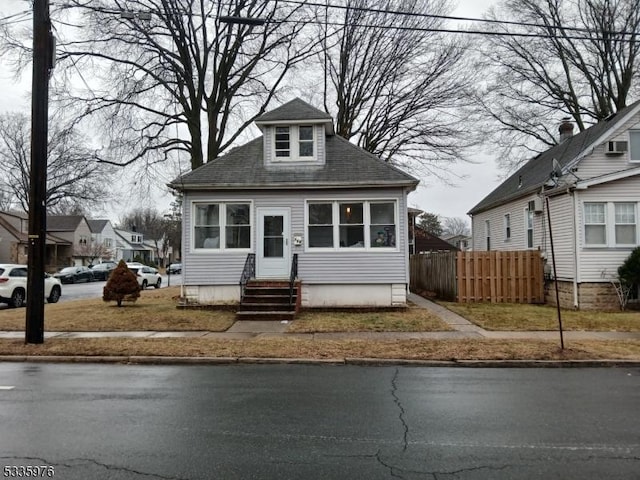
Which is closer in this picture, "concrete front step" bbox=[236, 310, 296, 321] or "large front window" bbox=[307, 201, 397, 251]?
"concrete front step" bbox=[236, 310, 296, 321]

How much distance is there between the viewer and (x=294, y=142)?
54.1ft

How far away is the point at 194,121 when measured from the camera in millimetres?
22875

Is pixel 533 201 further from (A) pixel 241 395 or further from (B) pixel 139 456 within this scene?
(B) pixel 139 456

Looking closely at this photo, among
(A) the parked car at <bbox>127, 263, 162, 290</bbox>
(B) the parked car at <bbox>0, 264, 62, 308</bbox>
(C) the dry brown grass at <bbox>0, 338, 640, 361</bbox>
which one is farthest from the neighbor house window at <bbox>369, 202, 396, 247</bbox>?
(A) the parked car at <bbox>127, 263, 162, 290</bbox>

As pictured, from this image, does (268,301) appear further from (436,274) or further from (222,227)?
(436,274)

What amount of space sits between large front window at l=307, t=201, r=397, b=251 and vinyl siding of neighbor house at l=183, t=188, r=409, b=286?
208mm

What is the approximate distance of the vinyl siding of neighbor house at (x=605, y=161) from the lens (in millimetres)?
16734

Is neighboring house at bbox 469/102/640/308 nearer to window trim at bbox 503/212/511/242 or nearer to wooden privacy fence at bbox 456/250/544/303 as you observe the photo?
wooden privacy fence at bbox 456/250/544/303

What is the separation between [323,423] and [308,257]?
10.5 meters

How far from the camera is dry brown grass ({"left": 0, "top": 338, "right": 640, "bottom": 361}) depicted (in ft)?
29.1

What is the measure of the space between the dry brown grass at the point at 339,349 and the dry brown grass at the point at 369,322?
1.63 meters

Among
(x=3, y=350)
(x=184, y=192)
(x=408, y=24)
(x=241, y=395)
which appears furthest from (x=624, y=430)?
(x=408, y=24)

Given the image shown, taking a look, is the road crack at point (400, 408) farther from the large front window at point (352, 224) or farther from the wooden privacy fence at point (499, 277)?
the wooden privacy fence at point (499, 277)

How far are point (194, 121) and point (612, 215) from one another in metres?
17.6
